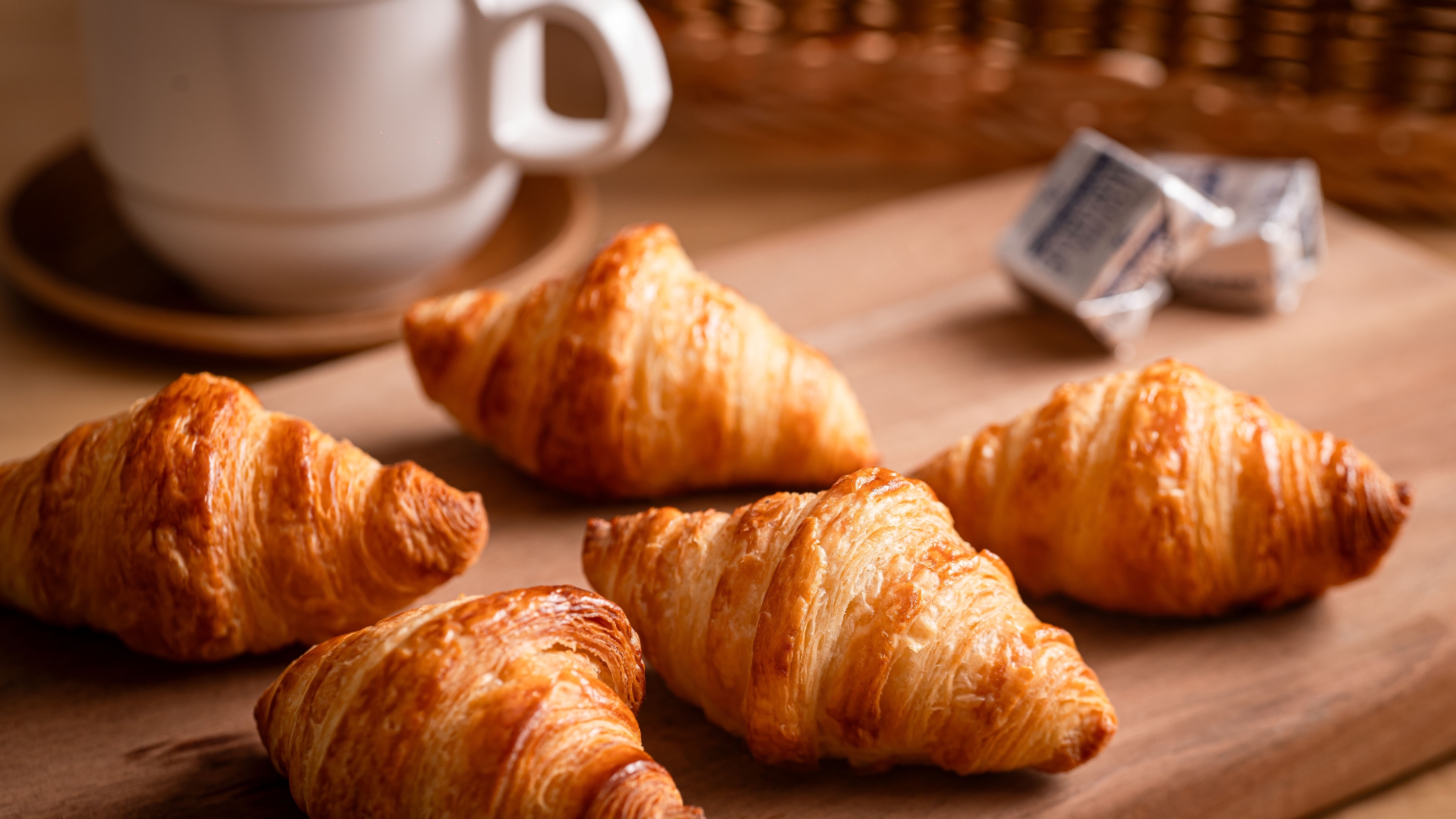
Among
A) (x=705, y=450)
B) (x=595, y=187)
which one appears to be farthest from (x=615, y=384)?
(x=595, y=187)

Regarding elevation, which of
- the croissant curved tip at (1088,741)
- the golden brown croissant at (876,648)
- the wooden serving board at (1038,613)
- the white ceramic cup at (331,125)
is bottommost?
the wooden serving board at (1038,613)

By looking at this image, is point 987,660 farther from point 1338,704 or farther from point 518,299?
point 518,299

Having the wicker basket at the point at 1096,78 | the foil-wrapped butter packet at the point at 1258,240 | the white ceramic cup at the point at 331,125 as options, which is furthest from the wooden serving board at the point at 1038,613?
the wicker basket at the point at 1096,78

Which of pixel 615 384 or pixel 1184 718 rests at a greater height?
pixel 615 384

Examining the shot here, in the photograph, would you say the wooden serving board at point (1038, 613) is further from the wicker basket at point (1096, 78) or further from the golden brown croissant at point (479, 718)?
the wicker basket at point (1096, 78)

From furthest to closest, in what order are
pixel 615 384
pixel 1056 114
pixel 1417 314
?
1. pixel 1056 114
2. pixel 1417 314
3. pixel 615 384

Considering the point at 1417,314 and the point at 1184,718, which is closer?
the point at 1184,718

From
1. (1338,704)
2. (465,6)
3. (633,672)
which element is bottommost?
Answer: (1338,704)
